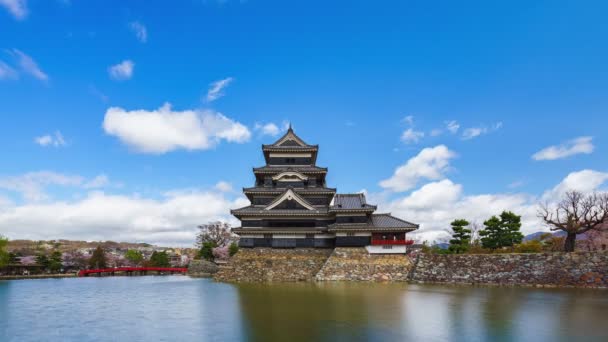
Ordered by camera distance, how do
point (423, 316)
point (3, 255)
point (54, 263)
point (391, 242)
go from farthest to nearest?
1. point (54, 263)
2. point (3, 255)
3. point (391, 242)
4. point (423, 316)

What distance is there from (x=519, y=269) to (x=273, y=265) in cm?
1602

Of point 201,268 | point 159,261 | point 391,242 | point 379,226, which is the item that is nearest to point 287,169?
point 379,226

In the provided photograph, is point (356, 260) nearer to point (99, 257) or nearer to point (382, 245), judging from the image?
point (382, 245)

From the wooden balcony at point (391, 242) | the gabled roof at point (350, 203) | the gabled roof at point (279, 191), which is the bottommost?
the wooden balcony at point (391, 242)

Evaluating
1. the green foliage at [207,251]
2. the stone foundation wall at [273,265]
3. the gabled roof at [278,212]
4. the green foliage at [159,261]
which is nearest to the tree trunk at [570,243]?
the stone foundation wall at [273,265]

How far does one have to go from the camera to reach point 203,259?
42156mm

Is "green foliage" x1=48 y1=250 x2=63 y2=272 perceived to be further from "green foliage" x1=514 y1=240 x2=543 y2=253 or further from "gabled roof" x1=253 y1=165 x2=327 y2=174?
"green foliage" x1=514 y1=240 x2=543 y2=253

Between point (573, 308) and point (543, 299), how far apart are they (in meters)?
2.38

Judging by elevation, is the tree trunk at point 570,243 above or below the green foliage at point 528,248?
above

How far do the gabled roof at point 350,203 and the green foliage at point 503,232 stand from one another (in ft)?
30.6

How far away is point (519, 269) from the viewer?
21094 millimetres

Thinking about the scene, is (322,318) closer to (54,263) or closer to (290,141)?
(290,141)

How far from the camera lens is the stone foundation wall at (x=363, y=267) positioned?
24.4m

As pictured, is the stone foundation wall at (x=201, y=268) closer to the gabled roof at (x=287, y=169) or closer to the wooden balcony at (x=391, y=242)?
the gabled roof at (x=287, y=169)
